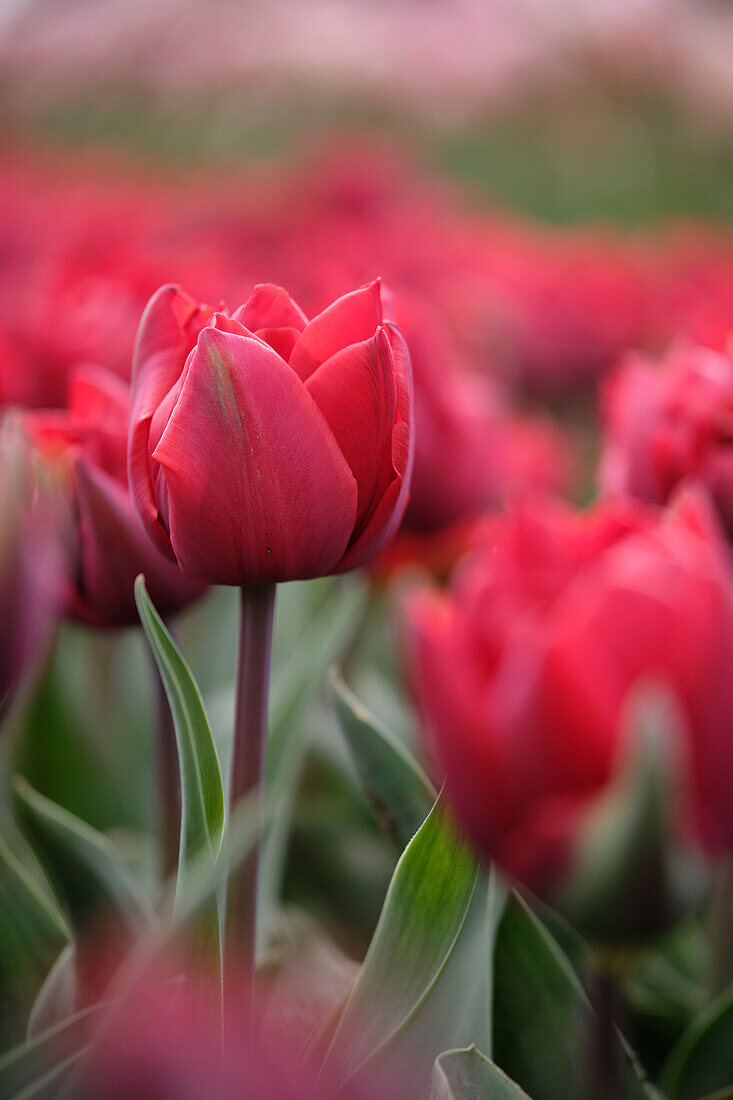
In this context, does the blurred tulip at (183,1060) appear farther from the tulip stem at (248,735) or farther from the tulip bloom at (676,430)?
the tulip bloom at (676,430)

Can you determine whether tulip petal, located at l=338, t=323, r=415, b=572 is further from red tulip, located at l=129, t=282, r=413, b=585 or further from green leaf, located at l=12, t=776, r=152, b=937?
green leaf, located at l=12, t=776, r=152, b=937

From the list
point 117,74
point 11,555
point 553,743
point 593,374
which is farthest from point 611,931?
point 117,74

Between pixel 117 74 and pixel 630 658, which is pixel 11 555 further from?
pixel 117 74

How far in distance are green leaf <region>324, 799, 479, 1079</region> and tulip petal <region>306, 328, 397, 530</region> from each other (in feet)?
0.21

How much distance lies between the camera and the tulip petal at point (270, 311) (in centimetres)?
22

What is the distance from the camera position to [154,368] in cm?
22

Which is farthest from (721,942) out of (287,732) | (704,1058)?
(287,732)

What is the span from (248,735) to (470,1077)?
0.25 feet

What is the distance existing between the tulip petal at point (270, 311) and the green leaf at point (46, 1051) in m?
0.14

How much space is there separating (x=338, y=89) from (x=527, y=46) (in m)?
0.46

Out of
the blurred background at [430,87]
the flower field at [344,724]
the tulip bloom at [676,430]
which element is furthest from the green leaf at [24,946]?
the blurred background at [430,87]

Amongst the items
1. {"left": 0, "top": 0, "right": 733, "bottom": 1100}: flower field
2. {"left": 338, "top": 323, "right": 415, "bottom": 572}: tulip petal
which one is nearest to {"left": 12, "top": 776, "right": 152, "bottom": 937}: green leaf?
{"left": 0, "top": 0, "right": 733, "bottom": 1100}: flower field

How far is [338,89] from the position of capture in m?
2.61

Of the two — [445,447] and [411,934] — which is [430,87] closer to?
[445,447]
